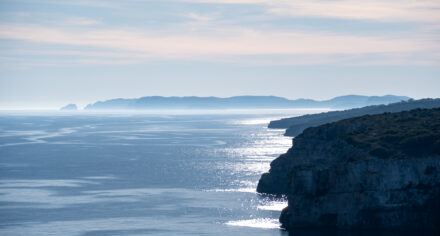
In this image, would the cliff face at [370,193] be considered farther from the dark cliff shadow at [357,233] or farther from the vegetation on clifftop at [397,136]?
the dark cliff shadow at [357,233]

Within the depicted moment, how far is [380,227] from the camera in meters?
64.3

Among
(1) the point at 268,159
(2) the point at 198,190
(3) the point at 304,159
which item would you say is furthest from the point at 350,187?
(1) the point at 268,159

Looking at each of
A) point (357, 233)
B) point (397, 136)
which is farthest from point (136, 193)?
point (357, 233)

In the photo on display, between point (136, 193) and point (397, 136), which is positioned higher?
point (397, 136)

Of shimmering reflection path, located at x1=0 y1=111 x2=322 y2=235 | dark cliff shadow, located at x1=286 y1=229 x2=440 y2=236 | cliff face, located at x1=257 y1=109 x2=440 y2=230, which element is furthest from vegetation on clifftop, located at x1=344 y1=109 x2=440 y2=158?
shimmering reflection path, located at x1=0 y1=111 x2=322 y2=235

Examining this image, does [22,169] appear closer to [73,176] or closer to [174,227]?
[73,176]

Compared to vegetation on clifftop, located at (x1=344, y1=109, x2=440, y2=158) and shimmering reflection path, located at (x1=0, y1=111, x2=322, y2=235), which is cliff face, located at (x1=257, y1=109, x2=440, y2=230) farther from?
shimmering reflection path, located at (x1=0, y1=111, x2=322, y2=235)

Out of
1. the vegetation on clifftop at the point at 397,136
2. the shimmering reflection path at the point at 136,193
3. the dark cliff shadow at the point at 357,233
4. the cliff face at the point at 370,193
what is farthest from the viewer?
the vegetation on clifftop at the point at 397,136

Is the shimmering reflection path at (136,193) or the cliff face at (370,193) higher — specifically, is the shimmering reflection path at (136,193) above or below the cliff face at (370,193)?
below

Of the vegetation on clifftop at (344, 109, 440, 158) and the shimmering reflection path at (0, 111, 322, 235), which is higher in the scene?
the vegetation on clifftop at (344, 109, 440, 158)

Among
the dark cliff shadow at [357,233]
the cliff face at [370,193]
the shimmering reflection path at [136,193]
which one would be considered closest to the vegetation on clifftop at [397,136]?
the cliff face at [370,193]

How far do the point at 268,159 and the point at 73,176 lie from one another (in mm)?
44632

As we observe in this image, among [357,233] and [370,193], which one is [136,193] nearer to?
[357,233]

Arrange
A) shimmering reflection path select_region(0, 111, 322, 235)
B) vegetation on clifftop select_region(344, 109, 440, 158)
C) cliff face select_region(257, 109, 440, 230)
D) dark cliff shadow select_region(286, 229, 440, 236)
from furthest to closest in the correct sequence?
vegetation on clifftop select_region(344, 109, 440, 158) → shimmering reflection path select_region(0, 111, 322, 235) → cliff face select_region(257, 109, 440, 230) → dark cliff shadow select_region(286, 229, 440, 236)
